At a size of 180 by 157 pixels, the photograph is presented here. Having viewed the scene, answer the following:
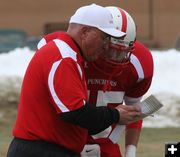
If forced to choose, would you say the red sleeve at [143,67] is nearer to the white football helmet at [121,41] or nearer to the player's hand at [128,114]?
the white football helmet at [121,41]

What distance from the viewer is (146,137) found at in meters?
11.0

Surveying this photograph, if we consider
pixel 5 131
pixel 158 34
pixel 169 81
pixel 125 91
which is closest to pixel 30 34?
pixel 158 34

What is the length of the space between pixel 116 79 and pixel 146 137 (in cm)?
580

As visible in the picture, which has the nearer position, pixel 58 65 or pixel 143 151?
pixel 58 65

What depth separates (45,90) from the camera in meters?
4.46

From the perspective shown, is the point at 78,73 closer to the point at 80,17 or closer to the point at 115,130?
the point at 80,17

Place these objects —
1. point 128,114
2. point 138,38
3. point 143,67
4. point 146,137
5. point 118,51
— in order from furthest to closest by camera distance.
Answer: point 138,38, point 146,137, point 143,67, point 118,51, point 128,114

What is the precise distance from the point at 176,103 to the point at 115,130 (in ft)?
25.0

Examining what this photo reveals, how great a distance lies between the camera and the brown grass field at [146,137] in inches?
380

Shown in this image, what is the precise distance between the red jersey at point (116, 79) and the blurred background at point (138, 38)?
411cm

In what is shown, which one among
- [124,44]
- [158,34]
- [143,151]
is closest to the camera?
[124,44]

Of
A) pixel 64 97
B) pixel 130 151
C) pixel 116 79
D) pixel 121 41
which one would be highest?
pixel 121 41

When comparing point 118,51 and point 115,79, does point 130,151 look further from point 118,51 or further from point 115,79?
point 118,51

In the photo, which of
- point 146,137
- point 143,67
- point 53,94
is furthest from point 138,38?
point 53,94
